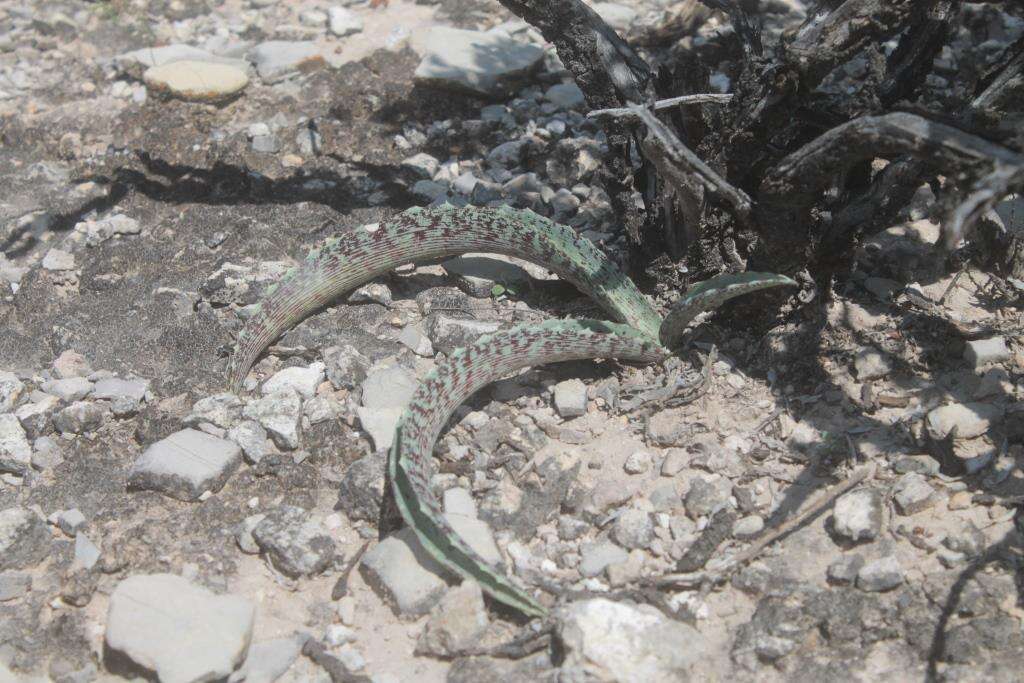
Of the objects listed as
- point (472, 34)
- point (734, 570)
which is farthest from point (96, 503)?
point (472, 34)

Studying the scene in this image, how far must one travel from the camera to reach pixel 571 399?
3.58 metres

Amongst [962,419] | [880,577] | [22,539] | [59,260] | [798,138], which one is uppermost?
[798,138]

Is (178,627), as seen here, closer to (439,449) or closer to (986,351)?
(439,449)

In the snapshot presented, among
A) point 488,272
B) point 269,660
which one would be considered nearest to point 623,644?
point 269,660

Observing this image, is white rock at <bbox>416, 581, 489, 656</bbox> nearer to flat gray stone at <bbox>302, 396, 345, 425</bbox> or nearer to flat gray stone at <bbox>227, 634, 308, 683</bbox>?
flat gray stone at <bbox>227, 634, 308, 683</bbox>

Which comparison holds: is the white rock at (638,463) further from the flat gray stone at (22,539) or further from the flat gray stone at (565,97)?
the flat gray stone at (565,97)

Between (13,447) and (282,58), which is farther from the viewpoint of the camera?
(282,58)

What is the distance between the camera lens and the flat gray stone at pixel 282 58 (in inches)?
227

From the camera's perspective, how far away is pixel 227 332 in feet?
13.3

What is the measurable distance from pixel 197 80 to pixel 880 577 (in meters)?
4.59

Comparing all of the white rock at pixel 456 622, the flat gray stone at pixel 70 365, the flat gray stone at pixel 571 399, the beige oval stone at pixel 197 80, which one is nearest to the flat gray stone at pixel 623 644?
the white rock at pixel 456 622

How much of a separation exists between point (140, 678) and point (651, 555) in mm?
1602

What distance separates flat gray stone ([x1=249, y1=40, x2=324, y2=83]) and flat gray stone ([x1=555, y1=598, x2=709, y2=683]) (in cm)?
410

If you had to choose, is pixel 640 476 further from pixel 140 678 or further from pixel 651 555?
pixel 140 678
